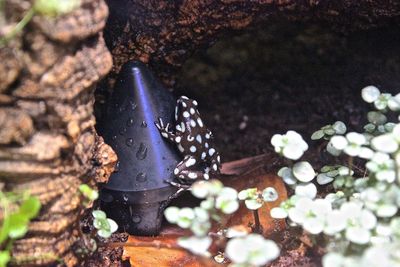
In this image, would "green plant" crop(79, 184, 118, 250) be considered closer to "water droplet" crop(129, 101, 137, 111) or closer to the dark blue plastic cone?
the dark blue plastic cone

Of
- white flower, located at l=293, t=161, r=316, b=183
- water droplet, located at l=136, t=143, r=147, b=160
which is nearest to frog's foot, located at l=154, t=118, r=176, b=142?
water droplet, located at l=136, t=143, r=147, b=160

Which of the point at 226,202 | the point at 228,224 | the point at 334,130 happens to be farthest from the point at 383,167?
the point at 228,224

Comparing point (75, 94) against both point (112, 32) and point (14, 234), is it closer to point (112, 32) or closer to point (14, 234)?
point (14, 234)

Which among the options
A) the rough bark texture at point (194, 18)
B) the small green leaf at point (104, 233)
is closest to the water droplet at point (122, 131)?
the rough bark texture at point (194, 18)

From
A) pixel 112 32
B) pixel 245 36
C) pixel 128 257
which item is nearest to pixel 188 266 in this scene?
pixel 128 257

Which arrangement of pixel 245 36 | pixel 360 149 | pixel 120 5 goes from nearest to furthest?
pixel 360 149 → pixel 120 5 → pixel 245 36

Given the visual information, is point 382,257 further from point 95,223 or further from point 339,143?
point 95,223

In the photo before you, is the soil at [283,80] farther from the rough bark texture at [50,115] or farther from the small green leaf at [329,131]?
the rough bark texture at [50,115]
